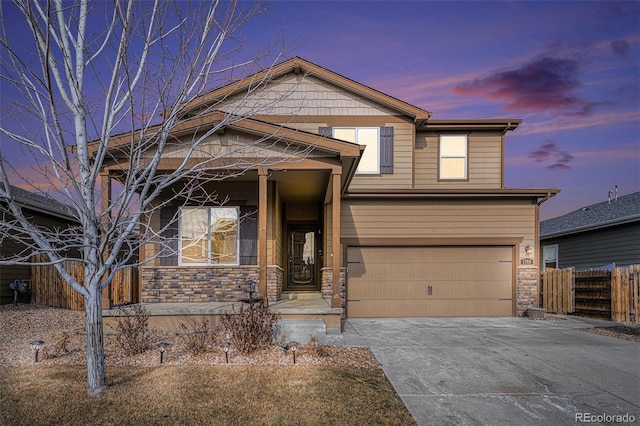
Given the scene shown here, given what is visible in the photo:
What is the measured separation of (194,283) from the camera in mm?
10672

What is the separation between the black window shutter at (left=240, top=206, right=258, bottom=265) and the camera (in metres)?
10.9

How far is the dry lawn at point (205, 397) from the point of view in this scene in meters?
4.30

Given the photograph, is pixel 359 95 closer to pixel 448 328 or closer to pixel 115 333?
pixel 448 328

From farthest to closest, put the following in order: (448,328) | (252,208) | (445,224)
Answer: (445,224)
(252,208)
(448,328)

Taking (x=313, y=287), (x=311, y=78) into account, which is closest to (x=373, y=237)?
(x=313, y=287)

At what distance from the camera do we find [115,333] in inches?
318

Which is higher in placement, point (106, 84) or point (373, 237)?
point (106, 84)

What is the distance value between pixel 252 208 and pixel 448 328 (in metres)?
5.77

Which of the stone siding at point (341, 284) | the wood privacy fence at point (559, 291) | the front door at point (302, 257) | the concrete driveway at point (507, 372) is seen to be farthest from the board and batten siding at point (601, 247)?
the front door at point (302, 257)

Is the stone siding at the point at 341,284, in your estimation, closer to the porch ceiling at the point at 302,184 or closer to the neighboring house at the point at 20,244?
the porch ceiling at the point at 302,184

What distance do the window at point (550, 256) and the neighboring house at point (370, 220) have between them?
7.81 metres

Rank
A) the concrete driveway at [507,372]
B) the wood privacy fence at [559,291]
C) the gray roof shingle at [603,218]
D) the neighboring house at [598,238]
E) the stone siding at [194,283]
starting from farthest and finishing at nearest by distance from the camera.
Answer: the gray roof shingle at [603,218], the neighboring house at [598,238], the wood privacy fence at [559,291], the stone siding at [194,283], the concrete driveway at [507,372]
